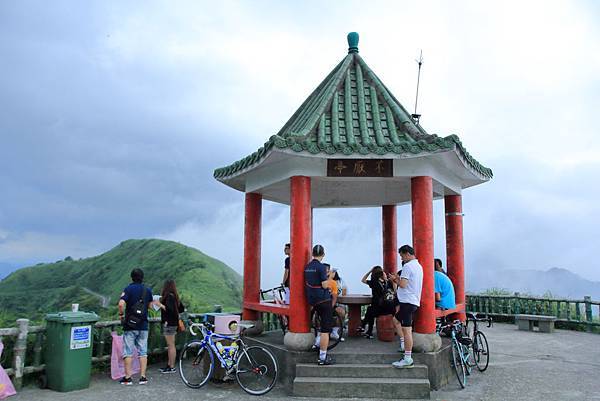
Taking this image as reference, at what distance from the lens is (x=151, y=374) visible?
7.87 m

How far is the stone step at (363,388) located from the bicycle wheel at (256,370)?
0.54m

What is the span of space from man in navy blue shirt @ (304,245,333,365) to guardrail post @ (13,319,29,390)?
14.2 feet

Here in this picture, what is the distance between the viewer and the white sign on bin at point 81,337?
6.91 m

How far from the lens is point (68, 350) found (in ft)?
22.5

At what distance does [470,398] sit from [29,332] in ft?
21.8

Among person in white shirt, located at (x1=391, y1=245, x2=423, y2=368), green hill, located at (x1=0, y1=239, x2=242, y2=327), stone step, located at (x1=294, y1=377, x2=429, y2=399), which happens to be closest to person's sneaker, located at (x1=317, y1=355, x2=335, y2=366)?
stone step, located at (x1=294, y1=377, x2=429, y2=399)

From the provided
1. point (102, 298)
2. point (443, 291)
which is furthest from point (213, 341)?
point (102, 298)

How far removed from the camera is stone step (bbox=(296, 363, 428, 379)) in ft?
22.3

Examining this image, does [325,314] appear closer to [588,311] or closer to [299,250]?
[299,250]

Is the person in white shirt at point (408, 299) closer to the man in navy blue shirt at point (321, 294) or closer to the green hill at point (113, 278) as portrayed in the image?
the man in navy blue shirt at point (321, 294)

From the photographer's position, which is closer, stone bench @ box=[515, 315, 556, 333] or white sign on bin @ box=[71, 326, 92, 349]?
white sign on bin @ box=[71, 326, 92, 349]

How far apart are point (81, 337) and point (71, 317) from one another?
1.12 feet

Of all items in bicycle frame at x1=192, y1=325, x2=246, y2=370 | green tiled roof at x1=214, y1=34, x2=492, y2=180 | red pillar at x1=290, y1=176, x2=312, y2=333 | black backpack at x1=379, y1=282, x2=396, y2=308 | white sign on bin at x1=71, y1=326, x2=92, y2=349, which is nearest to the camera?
white sign on bin at x1=71, y1=326, x2=92, y2=349

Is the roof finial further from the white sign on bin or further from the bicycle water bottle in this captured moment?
the white sign on bin
